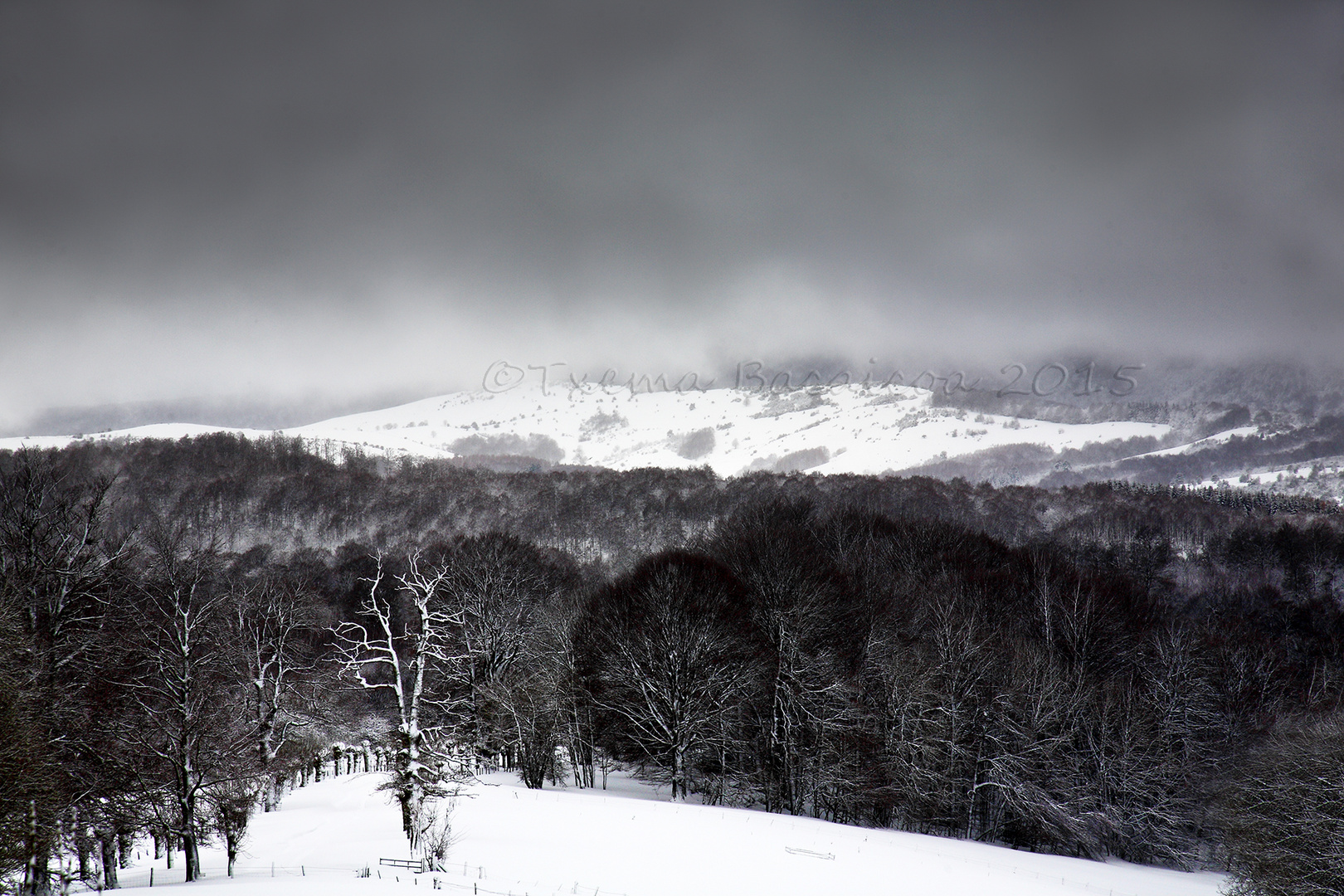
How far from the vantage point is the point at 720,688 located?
42406 millimetres

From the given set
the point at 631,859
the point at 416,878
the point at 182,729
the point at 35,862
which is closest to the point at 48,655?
the point at 182,729

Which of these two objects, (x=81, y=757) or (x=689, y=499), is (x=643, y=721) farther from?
(x=689, y=499)

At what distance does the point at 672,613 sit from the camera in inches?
1720

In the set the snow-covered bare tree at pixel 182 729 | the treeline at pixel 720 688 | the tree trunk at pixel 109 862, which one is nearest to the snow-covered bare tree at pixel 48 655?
the treeline at pixel 720 688

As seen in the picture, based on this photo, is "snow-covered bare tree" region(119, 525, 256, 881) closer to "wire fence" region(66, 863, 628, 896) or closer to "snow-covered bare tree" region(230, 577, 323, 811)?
"wire fence" region(66, 863, 628, 896)

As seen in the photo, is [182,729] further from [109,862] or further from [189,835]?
[109,862]

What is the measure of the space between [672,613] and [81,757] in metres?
28.3

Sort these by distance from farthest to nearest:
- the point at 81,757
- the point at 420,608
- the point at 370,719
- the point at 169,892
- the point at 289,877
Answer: the point at 370,719 < the point at 420,608 < the point at 81,757 < the point at 289,877 < the point at 169,892

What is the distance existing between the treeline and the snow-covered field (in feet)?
8.98

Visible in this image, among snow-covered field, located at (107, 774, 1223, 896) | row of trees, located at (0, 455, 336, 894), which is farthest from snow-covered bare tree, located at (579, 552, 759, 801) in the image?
row of trees, located at (0, 455, 336, 894)

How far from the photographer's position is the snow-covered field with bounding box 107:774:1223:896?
2173cm

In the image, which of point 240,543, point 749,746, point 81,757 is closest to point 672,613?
point 749,746

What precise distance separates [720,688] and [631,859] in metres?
18.3

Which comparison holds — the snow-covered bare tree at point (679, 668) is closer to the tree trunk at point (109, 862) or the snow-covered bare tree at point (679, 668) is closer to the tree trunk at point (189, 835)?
the tree trunk at point (189, 835)
